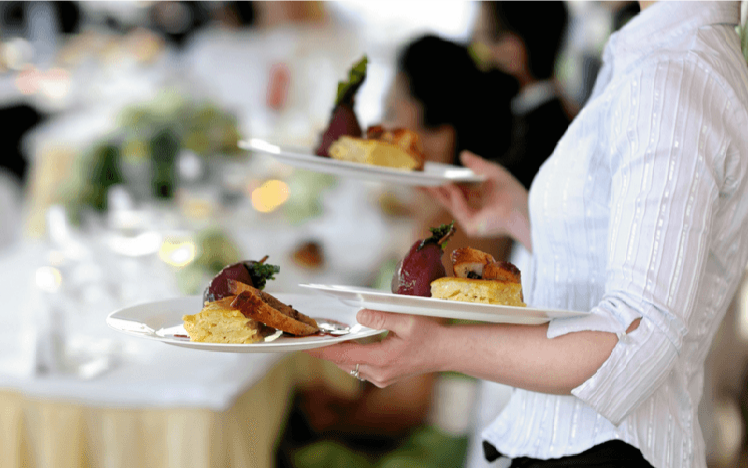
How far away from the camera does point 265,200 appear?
8.50 ft

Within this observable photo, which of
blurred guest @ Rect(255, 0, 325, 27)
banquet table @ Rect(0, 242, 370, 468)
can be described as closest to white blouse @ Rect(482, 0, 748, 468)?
banquet table @ Rect(0, 242, 370, 468)

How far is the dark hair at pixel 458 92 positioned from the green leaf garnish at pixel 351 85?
107cm

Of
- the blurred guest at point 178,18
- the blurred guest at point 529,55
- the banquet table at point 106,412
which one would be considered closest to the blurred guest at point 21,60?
the blurred guest at point 178,18

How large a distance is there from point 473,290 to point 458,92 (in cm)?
165

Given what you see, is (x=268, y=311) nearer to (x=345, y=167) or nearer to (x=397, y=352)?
(x=397, y=352)

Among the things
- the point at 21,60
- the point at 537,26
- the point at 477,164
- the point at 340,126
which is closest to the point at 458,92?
the point at 537,26

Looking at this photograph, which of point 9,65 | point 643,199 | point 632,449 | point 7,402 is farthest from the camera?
point 9,65

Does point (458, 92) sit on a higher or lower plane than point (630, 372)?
higher

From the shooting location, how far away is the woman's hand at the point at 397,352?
0.72 m

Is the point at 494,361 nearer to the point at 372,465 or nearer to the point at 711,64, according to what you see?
the point at 711,64

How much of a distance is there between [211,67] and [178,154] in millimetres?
1870

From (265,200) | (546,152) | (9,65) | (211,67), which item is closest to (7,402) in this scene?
(265,200)

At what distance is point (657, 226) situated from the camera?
0.70 metres

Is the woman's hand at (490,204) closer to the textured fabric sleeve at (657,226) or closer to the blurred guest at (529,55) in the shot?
the textured fabric sleeve at (657,226)
